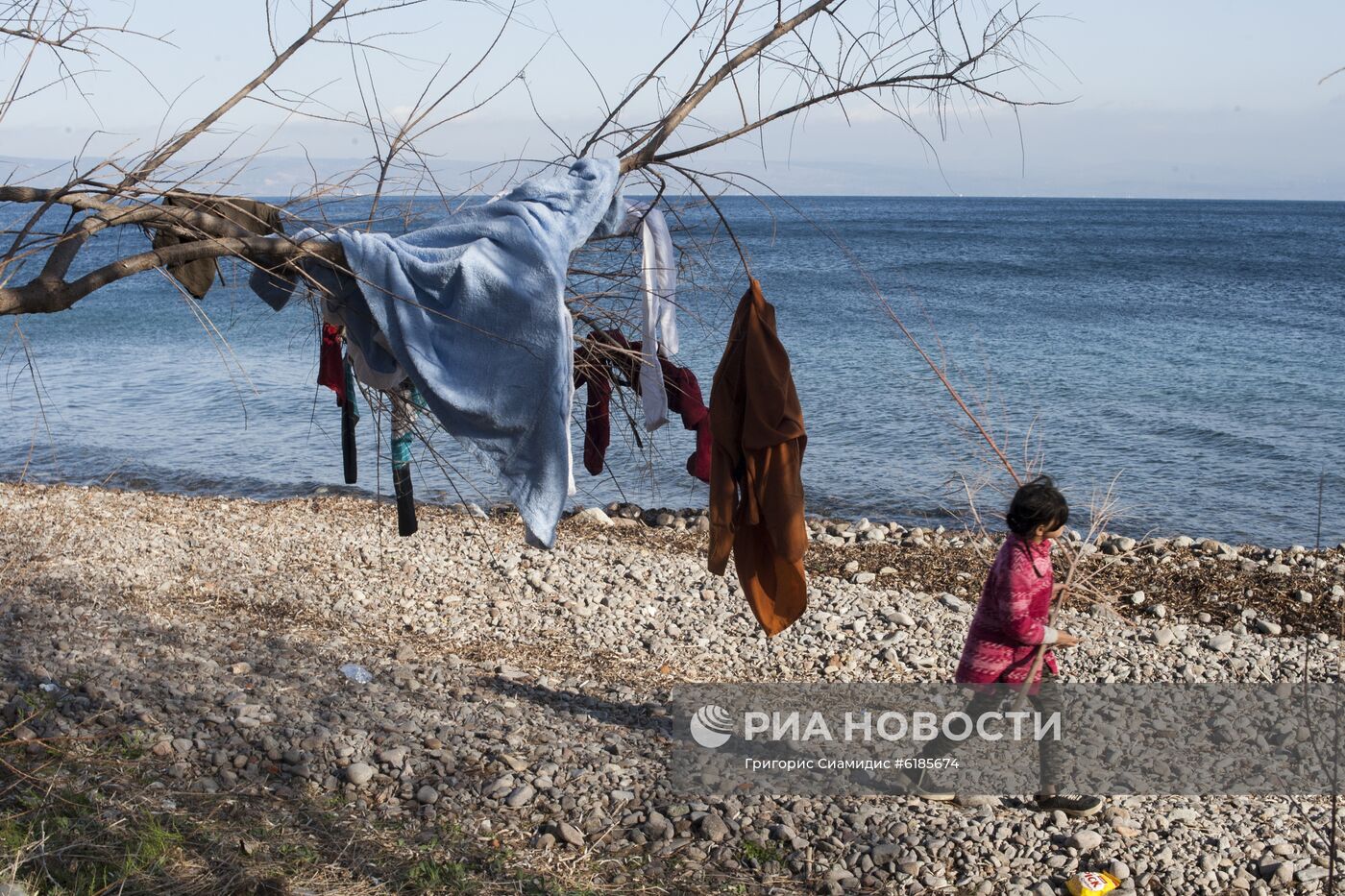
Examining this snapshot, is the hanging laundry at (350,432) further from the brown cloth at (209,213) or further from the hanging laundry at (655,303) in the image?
the hanging laundry at (655,303)

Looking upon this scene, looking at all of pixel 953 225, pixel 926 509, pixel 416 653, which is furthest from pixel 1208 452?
pixel 953 225

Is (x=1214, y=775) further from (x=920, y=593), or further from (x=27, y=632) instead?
(x=27, y=632)

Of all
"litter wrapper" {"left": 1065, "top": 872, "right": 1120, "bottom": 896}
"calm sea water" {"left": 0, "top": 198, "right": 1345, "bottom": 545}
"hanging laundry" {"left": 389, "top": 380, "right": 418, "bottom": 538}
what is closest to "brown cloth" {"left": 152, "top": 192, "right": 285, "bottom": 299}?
"calm sea water" {"left": 0, "top": 198, "right": 1345, "bottom": 545}

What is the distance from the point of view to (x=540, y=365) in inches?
132

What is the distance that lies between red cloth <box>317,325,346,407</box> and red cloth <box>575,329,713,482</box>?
1.17 m

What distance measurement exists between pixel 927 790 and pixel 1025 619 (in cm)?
112

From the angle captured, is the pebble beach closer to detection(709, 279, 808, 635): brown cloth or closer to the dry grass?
the dry grass

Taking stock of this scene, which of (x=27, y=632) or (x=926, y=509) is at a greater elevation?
(x=27, y=632)

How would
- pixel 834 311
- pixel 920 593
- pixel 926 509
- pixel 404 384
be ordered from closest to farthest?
pixel 404 384, pixel 920 593, pixel 926 509, pixel 834 311

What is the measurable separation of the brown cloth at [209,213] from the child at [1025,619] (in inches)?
120

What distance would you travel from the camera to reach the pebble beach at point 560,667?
471cm

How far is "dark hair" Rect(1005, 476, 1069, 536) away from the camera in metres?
4.55

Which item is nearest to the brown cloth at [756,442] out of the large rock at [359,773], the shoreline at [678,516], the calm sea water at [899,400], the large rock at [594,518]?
the calm sea water at [899,400]

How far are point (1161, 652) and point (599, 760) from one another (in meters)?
4.06
